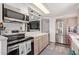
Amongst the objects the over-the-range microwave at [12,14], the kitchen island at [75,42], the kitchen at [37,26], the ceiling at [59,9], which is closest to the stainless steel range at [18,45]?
the kitchen at [37,26]

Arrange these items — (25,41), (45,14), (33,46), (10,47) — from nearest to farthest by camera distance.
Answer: (10,47), (25,41), (45,14), (33,46)

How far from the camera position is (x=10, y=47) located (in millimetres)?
1537

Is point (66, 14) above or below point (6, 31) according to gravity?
above

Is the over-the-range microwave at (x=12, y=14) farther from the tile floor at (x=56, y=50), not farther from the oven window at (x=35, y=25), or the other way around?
the tile floor at (x=56, y=50)

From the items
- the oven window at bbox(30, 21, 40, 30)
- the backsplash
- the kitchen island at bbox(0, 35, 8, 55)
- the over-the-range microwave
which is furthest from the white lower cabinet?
the kitchen island at bbox(0, 35, 8, 55)

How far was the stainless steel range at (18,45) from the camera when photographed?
1570 mm

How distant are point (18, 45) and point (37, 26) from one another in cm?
61

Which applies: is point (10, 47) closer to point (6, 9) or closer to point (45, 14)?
point (6, 9)

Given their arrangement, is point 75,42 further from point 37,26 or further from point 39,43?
point 39,43

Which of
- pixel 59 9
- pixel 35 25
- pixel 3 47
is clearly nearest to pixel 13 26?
pixel 35 25

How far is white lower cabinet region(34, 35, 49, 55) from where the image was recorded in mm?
2349

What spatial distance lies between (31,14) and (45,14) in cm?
34

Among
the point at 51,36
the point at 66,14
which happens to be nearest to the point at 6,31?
the point at 51,36

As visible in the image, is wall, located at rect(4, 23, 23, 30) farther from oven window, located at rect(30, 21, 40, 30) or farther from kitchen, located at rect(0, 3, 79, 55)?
oven window, located at rect(30, 21, 40, 30)
